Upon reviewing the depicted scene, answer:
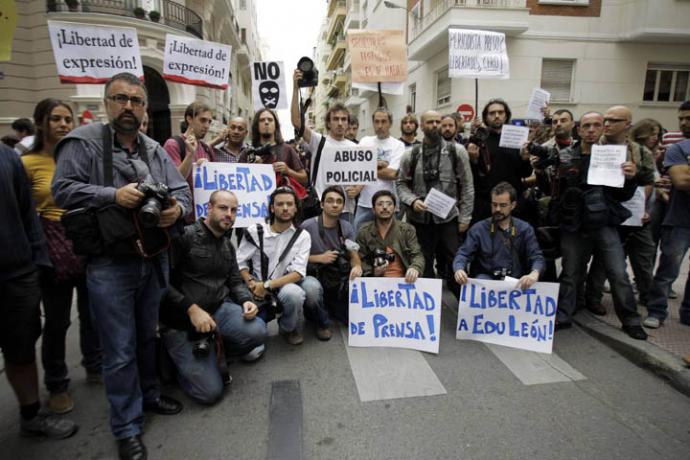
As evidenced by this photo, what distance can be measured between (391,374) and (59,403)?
92.5 inches

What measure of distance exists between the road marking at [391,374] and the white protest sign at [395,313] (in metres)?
0.09

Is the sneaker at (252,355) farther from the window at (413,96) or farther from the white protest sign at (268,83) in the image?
the window at (413,96)

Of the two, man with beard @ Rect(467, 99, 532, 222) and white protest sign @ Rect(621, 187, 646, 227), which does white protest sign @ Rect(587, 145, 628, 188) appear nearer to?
white protest sign @ Rect(621, 187, 646, 227)

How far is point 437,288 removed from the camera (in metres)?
3.49

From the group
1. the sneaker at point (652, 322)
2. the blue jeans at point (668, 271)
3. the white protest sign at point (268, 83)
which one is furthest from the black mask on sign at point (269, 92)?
the sneaker at point (652, 322)

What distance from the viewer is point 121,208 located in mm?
2045

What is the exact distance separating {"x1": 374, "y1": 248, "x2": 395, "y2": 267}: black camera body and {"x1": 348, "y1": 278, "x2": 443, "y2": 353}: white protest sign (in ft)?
1.05

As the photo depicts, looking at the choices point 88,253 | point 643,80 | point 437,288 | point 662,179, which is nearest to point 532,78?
point 643,80

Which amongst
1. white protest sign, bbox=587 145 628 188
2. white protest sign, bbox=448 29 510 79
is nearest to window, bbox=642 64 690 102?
white protest sign, bbox=448 29 510 79

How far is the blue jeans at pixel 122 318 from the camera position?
2.18 m

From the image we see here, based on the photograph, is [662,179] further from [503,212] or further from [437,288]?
[437,288]

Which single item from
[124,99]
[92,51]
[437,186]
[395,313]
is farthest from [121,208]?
[92,51]

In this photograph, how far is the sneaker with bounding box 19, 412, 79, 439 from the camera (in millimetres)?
2459

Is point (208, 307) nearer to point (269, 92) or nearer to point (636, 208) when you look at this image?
point (269, 92)
